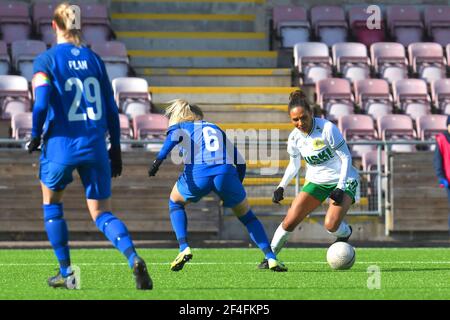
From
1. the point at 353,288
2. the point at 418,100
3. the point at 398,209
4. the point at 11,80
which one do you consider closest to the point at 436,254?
the point at 398,209

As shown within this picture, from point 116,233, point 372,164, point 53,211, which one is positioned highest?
point 53,211

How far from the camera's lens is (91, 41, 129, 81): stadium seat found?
21.4 m

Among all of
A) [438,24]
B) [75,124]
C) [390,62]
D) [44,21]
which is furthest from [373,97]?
[75,124]

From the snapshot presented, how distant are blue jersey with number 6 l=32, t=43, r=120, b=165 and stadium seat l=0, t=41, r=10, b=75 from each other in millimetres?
12725

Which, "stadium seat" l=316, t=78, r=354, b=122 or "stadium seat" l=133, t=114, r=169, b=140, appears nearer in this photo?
"stadium seat" l=133, t=114, r=169, b=140

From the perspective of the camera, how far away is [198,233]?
1792cm

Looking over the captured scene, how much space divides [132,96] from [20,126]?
7.88ft

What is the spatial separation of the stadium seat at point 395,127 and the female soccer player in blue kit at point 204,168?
9.55m

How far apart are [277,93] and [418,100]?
2.54 meters

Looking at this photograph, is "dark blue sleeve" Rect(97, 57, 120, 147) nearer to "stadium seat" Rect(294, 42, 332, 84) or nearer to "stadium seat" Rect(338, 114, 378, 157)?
"stadium seat" Rect(338, 114, 378, 157)

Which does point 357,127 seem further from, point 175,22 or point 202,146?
point 202,146

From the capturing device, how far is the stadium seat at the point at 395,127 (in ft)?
66.4

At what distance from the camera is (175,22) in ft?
78.8

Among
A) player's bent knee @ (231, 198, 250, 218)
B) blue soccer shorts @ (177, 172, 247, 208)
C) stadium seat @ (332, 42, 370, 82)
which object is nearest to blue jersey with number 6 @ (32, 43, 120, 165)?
blue soccer shorts @ (177, 172, 247, 208)
